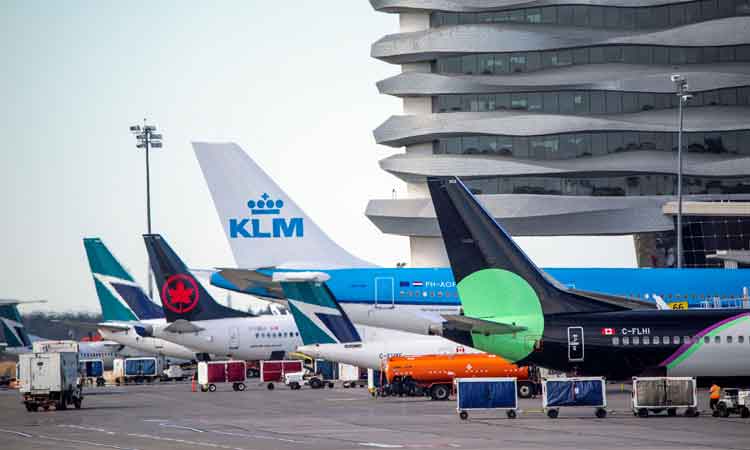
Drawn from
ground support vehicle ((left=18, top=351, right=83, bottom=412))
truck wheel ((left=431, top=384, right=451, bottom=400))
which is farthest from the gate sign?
ground support vehicle ((left=18, top=351, right=83, bottom=412))

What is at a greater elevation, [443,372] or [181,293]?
[181,293]

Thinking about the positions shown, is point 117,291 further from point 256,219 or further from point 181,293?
point 256,219

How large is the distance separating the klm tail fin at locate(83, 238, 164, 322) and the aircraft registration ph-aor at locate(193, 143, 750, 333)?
27.5m

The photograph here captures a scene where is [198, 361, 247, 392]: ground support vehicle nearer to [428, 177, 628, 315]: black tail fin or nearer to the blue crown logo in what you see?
the blue crown logo

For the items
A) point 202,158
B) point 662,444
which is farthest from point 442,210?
point 202,158

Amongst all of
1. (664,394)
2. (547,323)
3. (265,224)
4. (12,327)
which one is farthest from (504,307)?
(12,327)

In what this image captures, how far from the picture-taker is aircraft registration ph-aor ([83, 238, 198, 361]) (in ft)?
308

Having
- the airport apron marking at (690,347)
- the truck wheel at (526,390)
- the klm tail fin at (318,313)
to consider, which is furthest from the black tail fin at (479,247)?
the klm tail fin at (318,313)

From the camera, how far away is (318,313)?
61.7 m

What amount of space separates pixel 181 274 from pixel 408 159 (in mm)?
52291

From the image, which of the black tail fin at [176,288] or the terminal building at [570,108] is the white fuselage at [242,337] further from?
the terminal building at [570,108]

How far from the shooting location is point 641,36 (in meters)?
126

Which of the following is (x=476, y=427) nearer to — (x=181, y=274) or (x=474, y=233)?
(x=474, y=233)

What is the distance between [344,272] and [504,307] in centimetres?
2403
